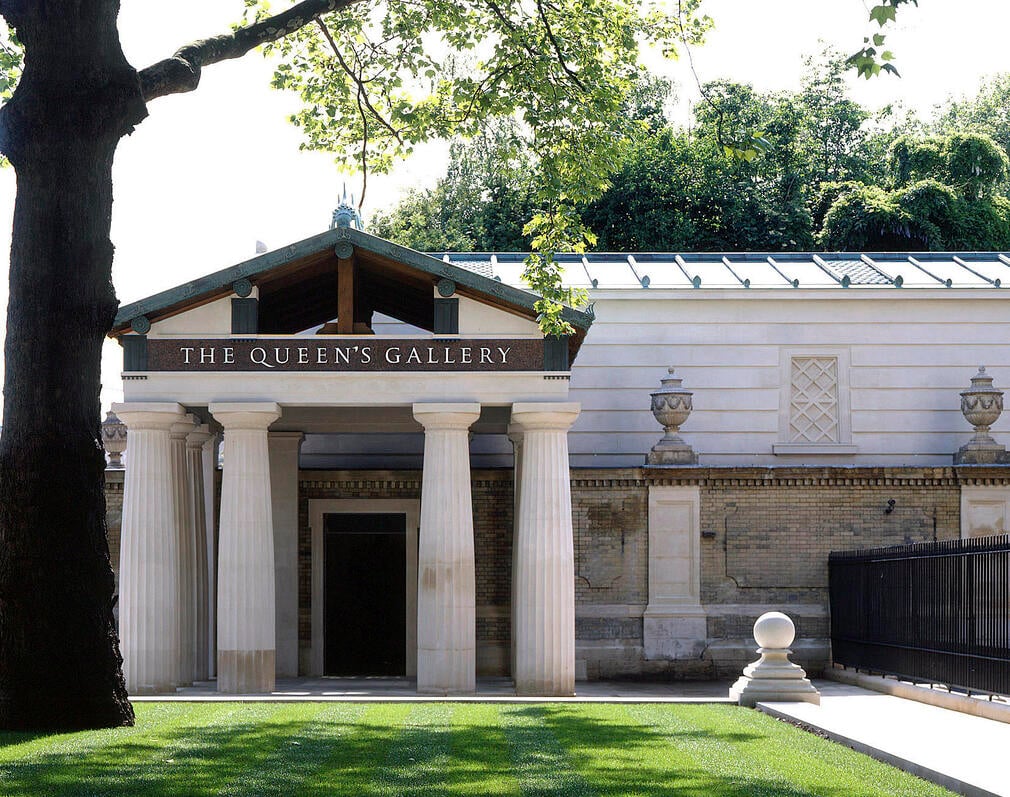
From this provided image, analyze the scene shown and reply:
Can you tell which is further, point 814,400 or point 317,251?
point 814,400

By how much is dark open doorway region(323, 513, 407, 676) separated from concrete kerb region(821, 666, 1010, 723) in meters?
8.76

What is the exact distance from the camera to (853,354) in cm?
2998

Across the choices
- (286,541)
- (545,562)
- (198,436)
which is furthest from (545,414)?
(286,541)

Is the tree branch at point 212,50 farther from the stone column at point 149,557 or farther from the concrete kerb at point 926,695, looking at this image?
the concrete kerb at point 926,695

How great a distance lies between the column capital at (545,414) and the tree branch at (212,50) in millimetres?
7879

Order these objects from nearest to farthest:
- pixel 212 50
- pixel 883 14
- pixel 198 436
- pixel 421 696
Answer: pixel 883 14
pixel 212 50
pixel 421 696
pixel 198 436

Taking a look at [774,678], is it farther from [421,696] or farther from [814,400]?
[814,400]

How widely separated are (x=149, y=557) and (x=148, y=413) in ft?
7.70

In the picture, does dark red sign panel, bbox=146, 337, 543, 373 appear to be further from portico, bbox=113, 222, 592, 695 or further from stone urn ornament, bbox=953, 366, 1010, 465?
stone urn ornament, bbox=953, 366, 1010, 465

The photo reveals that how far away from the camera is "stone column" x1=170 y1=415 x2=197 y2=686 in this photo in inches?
931

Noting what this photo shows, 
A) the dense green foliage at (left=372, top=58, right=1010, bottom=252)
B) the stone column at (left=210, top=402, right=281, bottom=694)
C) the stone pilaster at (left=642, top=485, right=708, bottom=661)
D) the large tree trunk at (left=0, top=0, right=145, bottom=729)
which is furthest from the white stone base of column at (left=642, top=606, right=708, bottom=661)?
the dense green foliage at (left=372, top=58, right=1010, bottom=252)

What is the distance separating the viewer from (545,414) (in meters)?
22.7

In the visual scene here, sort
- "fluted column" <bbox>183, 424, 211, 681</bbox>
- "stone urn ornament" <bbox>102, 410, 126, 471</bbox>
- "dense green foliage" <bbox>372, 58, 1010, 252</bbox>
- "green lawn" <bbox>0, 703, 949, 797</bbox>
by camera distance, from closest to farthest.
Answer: "green lawn" <bbox>0, 703, 949, 797</bbox>
"fluted column" <bbox>183, 424, 211, 681</bbox>
"stone urn ornament" <bbox>102, 410, 126, 471</bbox>
"dense green foliage" <bbox>372, 58, 1010, 252</bbox>

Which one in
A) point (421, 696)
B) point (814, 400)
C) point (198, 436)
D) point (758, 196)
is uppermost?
point (758, 196)
